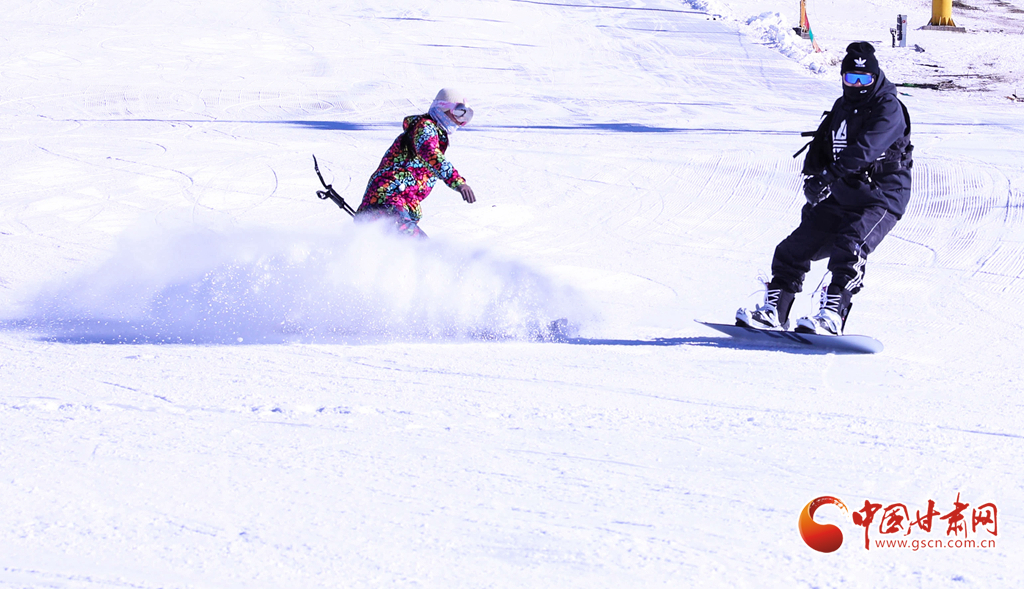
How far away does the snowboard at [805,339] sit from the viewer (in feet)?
17.1

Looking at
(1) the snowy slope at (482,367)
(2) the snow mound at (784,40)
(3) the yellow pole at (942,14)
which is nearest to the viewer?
(1) the snowy slope at (482,367)

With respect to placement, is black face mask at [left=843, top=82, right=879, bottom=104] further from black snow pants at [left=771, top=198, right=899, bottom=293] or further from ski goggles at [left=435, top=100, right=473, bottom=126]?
ski goggles at [left=435, top=100, right=473, bottom=126]

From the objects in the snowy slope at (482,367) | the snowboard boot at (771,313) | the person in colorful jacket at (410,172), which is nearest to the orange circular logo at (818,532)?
the snowy slope at (482,367)

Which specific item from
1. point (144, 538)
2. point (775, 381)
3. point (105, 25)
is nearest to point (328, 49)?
point (105, 25)

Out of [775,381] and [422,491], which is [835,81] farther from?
[422,491]

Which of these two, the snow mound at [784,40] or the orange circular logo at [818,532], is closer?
the orange circular logo at [818,532]

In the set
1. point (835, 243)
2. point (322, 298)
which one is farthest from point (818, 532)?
point (322, 298)

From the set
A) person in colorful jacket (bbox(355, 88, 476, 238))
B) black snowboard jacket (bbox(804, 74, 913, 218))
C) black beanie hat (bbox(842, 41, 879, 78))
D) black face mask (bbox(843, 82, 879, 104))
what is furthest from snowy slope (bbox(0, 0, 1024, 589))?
black beanie hat (bbox(842, 41, 879, 78))

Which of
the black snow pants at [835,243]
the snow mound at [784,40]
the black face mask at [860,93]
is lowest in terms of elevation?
the black snow pants at [835,243]

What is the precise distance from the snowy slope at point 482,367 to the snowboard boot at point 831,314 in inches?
9.7

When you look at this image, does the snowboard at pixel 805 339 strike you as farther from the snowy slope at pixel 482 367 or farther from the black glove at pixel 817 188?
the black glove at pixel 817 188

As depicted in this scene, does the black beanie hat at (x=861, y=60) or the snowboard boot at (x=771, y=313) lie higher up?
the black beanie hat at (x=861, y=60)

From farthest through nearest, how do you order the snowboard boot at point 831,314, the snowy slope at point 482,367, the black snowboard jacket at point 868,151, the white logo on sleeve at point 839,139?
the snowboard boot at point 831,314 → the white logo on sleeve at point 839,139 → the black snowboard jacket at point 868,151 → the snowy slope at point 482,367

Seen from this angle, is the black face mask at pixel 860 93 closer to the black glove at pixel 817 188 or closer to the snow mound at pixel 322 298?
the black glove at pixel 817 188
